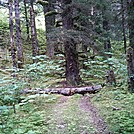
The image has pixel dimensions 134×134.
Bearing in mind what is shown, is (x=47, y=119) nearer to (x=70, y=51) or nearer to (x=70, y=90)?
(x=70, y=90)

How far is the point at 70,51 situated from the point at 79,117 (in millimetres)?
4583

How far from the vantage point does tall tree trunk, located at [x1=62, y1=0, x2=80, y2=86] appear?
10.0 m

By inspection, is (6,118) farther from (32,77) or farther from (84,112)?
(32,77)

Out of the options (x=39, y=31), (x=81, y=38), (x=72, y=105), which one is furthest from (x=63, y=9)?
(x=39, y=31)

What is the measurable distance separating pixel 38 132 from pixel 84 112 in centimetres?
195

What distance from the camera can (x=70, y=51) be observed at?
404 inches

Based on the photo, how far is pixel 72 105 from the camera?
7352 mm

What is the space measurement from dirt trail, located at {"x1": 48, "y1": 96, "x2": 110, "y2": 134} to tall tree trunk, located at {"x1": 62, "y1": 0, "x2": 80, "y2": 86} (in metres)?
2.38

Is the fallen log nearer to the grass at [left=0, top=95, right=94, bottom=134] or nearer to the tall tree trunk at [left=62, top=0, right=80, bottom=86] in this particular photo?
the tall tree trunk at [left=62, top=0, right=80, bottom=86]

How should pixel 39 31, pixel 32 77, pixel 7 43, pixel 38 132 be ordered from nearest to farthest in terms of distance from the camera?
1. pixel 38 132
2. pixel 32 77
3. pixel 7 43
4. pixel 39 31

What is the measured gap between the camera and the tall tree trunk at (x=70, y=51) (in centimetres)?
1002

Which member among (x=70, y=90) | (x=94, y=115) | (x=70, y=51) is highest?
(x=70, y=51)

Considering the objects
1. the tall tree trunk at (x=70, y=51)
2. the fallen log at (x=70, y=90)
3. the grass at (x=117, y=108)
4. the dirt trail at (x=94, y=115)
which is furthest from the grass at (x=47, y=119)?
the tall tree trunk at (x=70, y=51)

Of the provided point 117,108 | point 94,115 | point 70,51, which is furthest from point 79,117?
point 70,51
